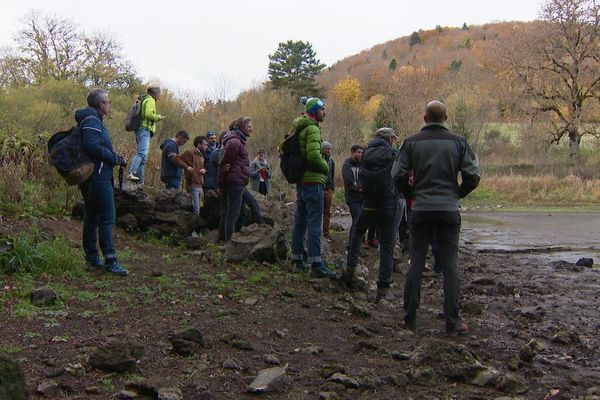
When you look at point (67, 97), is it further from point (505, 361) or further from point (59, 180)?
point (505, 361)

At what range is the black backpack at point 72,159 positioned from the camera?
21.9 ft

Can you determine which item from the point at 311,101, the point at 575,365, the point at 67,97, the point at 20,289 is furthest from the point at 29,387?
the point at 67,97

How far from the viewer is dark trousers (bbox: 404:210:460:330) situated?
5816 mm

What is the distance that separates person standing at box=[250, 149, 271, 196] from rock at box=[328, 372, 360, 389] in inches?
398

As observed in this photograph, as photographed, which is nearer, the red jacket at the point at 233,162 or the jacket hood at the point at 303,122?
the jacket hood at the point at 303,122

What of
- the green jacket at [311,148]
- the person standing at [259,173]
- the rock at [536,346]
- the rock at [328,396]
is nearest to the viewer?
the rock at [328,396]

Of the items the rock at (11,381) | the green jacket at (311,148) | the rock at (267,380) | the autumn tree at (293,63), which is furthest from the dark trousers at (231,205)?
the autumn tree at (293,63)

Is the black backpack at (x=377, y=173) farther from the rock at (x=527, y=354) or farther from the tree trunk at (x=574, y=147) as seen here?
the tree trunk at (x=574, y=147)

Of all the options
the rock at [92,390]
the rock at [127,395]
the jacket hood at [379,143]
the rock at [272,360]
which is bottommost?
the rock at [272,360]

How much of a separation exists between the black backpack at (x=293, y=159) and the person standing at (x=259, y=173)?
6363 mm

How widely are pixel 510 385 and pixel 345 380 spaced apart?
3.97 feet

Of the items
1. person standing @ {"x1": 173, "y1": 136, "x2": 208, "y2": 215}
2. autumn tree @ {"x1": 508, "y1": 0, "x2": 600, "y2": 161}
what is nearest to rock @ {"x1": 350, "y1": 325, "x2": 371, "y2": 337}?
person standing @ {"x1": 173, "y1": 136, "x2": 208, "y2": 215}

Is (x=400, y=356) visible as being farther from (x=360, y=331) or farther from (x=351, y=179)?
(x=351, y=179)

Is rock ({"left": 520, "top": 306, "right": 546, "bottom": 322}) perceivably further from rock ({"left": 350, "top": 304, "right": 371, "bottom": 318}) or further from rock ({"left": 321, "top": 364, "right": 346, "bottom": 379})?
rock ({"left": 321, "top": 364, "right": 346, "bottom": 379})
